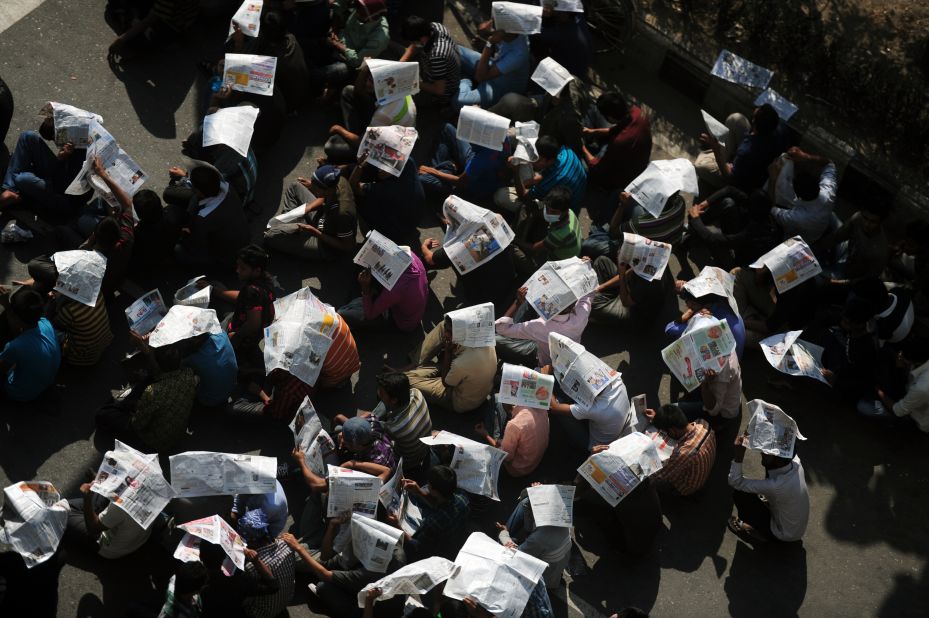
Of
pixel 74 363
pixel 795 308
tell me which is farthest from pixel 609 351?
pixel 74 363

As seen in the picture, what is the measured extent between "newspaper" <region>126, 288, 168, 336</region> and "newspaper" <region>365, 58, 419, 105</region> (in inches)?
124

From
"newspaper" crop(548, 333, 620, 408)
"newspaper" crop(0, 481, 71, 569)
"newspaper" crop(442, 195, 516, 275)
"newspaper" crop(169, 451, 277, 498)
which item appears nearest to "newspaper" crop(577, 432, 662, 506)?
"newspaper" crop(548, 333, 620, 408)

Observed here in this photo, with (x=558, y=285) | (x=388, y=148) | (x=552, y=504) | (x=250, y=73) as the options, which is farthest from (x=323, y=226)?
(x=552, y=504)

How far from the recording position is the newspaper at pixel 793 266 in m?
9.27

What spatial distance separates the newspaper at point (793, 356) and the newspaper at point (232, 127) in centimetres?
543

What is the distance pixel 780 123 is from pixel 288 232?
17.7ft

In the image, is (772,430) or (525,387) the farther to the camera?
(525,387)

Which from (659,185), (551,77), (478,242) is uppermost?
(551,77)

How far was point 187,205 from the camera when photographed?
30.0ft

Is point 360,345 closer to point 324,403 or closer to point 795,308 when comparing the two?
point 324,403

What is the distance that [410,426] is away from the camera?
8.12 meters

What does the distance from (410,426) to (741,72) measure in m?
5.83

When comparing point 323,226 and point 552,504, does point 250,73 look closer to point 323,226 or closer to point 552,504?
point 323,226

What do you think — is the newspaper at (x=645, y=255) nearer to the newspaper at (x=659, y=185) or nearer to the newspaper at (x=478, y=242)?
the newspaper at (x=659, y=185)
